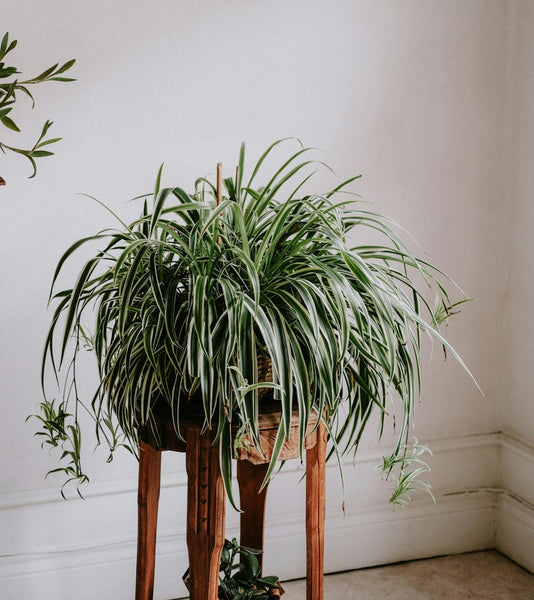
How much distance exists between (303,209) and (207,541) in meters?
0.61

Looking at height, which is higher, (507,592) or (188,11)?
(188,11)

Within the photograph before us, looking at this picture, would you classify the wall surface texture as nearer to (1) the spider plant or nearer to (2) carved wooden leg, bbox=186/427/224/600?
(1) the spider plant

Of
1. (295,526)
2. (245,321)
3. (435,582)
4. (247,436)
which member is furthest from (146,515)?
(435,582)

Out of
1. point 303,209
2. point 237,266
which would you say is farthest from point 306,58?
point 237,266

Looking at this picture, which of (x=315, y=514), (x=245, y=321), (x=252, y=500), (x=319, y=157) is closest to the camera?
(x=245, y=321)

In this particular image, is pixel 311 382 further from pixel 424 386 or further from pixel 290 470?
pixel 424 386

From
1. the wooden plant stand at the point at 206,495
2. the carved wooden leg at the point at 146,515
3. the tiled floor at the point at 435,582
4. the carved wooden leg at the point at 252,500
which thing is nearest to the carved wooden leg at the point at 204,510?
the wooden plant stand at the point at 206,495

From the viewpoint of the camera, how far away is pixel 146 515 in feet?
4.69

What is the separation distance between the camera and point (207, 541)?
4.07 ft

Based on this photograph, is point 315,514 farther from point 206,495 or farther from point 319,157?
point 319,157

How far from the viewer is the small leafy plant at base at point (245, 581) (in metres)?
1.44

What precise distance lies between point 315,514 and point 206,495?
0.28 meters

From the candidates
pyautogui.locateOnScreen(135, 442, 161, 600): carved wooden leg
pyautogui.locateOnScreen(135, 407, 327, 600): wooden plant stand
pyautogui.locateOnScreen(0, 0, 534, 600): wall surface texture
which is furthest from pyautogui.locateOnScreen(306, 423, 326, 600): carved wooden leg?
pyautogui.locateOnScreen(0, 0, 534, 600): wall surface texture

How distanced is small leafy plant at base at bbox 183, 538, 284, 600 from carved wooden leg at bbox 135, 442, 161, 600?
0.08 meters
